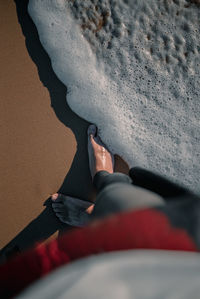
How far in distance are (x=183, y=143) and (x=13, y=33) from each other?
1235 millimetres

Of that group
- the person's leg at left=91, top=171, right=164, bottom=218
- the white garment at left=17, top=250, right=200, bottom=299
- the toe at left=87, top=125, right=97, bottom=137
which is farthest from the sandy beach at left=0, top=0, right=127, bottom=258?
the white garment at left=17, top=250, right=200, bottom=299

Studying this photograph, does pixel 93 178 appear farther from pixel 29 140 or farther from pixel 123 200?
pixel 123 200

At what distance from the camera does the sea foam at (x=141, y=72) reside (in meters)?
1.46

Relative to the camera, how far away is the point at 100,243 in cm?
54

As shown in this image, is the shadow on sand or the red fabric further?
the shadow on sand

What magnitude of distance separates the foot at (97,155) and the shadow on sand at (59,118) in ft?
0.13

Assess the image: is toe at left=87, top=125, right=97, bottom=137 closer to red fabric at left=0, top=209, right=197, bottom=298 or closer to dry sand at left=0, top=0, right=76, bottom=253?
dry sand at left=0, top=0, right=76, bottom=253

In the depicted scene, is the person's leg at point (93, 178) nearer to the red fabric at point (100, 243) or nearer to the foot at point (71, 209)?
the foot at point (71, 209)

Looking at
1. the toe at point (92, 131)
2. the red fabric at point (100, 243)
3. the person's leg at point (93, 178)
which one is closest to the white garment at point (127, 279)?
the red fabric at point (100, 243)

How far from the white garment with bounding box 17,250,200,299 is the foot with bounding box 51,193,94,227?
81cm

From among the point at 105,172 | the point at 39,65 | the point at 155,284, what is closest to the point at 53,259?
the point at 155,284

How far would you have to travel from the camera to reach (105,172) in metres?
1.26

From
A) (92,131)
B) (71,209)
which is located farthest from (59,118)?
(71,209)

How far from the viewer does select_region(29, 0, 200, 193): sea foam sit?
1.46 m
